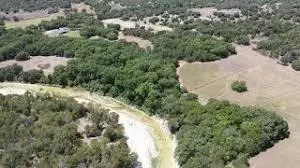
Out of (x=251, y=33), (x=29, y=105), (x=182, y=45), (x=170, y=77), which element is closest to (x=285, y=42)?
(x=251, y=33)

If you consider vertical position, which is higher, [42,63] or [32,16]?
[42,63]

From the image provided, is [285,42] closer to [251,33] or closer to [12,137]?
[251,33]

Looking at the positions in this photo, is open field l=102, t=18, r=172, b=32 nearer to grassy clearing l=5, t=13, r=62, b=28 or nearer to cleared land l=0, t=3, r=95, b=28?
cleared land l=0, t=3, r=95, b=28

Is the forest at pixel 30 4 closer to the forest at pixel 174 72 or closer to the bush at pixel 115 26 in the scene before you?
the forest at pixel 174 72

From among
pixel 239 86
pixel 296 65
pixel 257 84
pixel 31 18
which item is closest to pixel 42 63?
pixel 239 86

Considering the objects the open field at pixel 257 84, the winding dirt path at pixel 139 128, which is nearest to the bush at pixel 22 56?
the winding dirt path at pixel 139 128

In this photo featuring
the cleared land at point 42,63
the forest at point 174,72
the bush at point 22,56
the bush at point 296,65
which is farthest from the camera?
the bush at point 22,56

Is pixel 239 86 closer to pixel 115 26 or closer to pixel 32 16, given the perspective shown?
pixel 115 26
